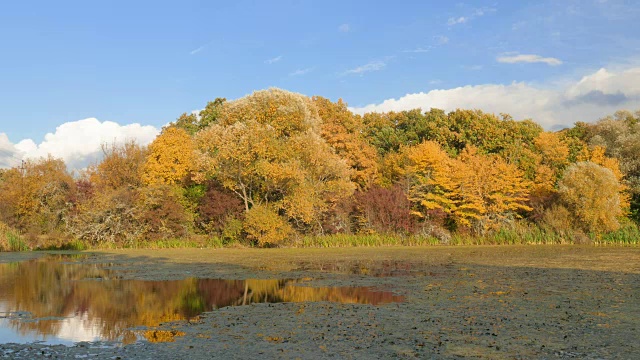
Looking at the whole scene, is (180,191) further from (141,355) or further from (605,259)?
(141,355)

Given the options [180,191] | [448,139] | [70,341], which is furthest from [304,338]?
[448,139]

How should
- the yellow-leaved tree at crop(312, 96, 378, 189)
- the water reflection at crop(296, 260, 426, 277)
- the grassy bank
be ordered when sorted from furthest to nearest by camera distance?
the yellow-leaved tree at crop(312, 96, 378, 189), the grassy bank, the water reflection at crop(296, 260, 426, 277)

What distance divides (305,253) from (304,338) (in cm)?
2386

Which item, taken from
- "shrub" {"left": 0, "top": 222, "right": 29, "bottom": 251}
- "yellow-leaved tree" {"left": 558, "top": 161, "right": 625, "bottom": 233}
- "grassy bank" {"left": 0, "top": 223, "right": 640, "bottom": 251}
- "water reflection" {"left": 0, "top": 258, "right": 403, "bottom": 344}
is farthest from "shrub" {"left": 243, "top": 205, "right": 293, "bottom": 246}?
"yellow-leaved tree" {"left": 558, "top": 161, "right": 625, "bottom": 233}

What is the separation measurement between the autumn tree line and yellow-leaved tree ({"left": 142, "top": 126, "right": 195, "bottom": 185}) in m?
0.13

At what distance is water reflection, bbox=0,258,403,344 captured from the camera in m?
11.6

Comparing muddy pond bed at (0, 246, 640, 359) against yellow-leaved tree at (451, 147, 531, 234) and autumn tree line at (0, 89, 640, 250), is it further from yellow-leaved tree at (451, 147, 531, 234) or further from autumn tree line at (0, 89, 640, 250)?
yellow-leaved tree at (451, 147, 531, 234)

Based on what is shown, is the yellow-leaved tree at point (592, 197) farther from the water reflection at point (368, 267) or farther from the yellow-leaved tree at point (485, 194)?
the water reflection at point (368, 267)

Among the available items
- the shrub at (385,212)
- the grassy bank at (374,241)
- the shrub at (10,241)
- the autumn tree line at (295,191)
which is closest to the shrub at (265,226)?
the autumn tree line at (295,191)

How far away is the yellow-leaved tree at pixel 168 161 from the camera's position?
46.1m

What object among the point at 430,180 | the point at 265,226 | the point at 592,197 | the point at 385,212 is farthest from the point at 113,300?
the point at 592,197

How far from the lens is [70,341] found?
10648 millimetres

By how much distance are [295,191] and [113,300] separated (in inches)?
1008

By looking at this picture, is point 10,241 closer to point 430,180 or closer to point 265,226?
point 265,226
